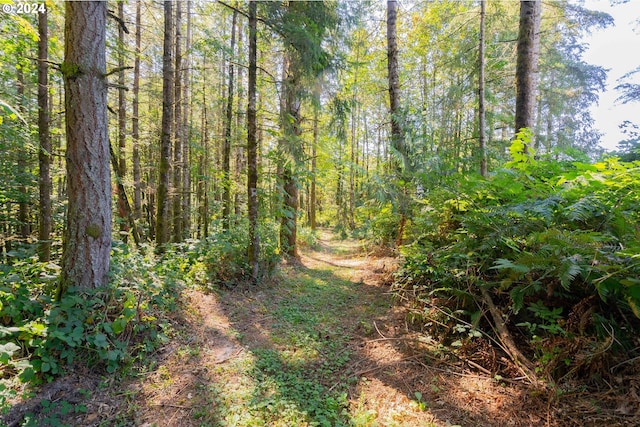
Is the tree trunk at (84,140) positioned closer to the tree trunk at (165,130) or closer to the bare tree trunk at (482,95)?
the tree trunk at (165,130)

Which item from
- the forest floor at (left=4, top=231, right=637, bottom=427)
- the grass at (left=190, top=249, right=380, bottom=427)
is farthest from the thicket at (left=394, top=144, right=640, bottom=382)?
the grass at (left=190, top=249, right=380, bottom=427)

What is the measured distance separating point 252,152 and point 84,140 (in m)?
2.89

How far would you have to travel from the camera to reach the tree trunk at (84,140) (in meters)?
3.18

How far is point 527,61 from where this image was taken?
5570 mm

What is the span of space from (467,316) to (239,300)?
379cm

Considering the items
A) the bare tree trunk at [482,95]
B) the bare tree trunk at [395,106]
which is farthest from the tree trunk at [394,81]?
the bare tree trunk at [482,95]

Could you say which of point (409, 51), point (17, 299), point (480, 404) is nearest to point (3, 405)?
point (17, 299)

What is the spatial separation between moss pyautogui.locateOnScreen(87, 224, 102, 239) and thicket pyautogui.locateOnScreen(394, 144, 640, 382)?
4.18 m

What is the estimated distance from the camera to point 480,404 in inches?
94.7

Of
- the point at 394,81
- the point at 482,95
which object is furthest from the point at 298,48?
the point at 482,95

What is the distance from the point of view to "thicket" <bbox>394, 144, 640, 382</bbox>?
223 centimetres

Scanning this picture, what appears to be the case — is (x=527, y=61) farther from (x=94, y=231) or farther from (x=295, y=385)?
Answer: (x=94, y=231)

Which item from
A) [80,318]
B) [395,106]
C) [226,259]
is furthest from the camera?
[395,106]

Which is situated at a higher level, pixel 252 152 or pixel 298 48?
pixel 298 48
